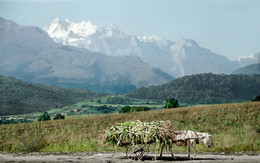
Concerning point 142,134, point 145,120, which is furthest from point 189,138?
point 145,120

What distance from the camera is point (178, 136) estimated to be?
20.6 m

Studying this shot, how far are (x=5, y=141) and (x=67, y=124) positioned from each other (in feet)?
25.1

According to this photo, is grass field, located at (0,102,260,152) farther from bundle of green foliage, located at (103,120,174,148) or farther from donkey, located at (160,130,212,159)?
donkey, located at (160,130,212,159)

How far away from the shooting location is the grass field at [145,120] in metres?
37.7

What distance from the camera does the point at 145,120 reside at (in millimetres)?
45312

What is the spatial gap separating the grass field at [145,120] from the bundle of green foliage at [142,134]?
13211mm

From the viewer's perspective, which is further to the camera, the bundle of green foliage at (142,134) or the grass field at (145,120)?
the grass field at (145,120)

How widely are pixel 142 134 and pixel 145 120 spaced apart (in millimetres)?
25005

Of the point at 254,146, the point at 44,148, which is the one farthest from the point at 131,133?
the point at 44,148

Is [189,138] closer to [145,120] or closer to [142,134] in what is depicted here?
[142,134]

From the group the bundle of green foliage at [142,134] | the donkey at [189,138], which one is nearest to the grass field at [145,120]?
the bundle of green foliage at [142,134]

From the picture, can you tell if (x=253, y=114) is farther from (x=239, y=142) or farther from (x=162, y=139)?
(x=162, y=139)

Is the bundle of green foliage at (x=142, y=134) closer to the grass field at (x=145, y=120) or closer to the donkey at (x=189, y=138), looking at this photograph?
the donkey at (x=189, y=138)

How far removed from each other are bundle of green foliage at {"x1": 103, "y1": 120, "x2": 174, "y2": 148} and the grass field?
13.2 meters
